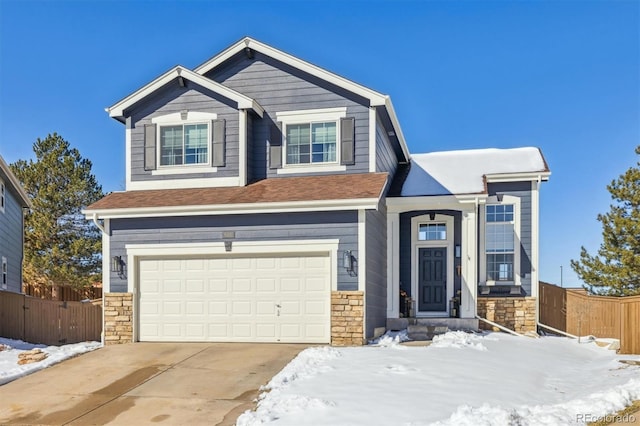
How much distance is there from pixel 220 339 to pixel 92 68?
1145 cm

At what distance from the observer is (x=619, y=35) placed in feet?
45.4

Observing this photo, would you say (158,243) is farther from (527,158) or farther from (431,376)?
(527,158)

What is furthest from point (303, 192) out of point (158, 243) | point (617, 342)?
point (617, 342)

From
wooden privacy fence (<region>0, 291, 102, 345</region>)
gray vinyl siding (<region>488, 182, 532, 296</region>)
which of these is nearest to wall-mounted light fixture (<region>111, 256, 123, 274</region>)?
wooden privacy fence (<region>0, 291, 102, 345</region>)

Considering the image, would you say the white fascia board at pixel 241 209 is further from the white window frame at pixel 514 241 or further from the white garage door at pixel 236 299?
the white window frame at pixel 514 241

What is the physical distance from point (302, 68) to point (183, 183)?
157 inches

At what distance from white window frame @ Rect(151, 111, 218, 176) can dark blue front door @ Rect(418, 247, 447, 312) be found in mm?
5983

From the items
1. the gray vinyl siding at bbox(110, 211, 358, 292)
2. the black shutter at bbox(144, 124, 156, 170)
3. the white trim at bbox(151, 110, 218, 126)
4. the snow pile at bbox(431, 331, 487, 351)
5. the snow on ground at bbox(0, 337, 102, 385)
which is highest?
the white trim at bbox(151, 110, 218, 126)

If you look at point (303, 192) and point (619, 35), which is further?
point (619, 35)

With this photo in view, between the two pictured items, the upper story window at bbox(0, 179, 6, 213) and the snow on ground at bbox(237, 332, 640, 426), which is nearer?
the snow on ground at bbox(237, 332, 640, 426)

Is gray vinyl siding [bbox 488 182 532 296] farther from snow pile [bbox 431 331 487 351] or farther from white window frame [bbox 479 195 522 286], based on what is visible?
snow pile [bbox 431 331 487 351]

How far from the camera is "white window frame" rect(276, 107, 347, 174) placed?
42.8 feet

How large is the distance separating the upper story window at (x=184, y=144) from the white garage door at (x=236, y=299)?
2542 mm

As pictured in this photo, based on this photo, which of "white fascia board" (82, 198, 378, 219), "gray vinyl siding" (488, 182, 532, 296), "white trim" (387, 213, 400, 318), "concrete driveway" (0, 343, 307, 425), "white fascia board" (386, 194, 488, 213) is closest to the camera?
"concrete driveway" (0, 343, 307, 425)
